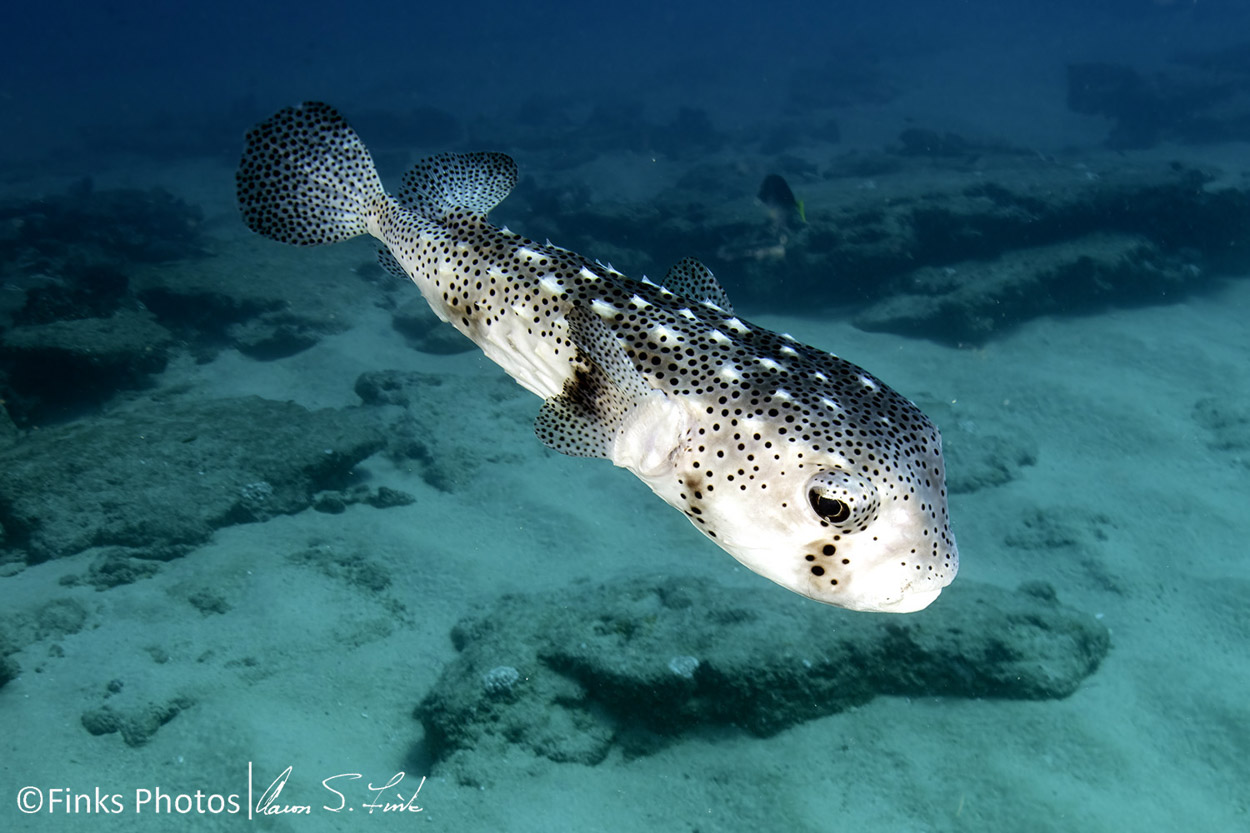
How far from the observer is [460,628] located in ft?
21.6

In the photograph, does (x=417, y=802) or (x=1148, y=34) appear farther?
(x=1148, y=34)

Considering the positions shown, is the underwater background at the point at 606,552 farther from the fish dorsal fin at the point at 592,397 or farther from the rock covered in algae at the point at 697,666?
the fish dorsal fin at the point at 592,397

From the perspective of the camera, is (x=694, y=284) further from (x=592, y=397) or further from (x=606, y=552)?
(x=606, y=552)

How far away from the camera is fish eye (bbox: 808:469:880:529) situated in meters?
1.84

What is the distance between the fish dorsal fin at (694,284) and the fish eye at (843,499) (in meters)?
1.52

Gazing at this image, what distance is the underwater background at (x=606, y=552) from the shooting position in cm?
522

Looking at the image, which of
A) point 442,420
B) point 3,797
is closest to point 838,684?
point 3,797

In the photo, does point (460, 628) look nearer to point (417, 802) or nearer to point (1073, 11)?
point (417, 802)

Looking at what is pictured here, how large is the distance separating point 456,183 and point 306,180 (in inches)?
28.7

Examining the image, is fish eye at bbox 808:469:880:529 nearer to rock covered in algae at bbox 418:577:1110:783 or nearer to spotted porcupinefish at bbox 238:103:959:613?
spotted porcupinefish at bbox 238:103:959:613

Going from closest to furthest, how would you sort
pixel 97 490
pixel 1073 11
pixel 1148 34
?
pixel 97 490
pixel 1148 34
pixel 1073 11

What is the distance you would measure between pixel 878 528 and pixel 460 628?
5511 mm
